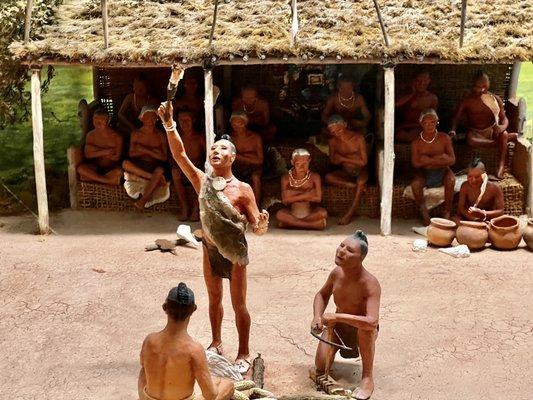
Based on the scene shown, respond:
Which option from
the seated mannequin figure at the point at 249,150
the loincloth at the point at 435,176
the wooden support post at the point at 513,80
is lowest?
the loincloth at the point at 435,176

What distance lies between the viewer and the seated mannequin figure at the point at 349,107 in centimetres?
1108

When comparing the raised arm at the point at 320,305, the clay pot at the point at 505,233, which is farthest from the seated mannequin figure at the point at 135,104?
the raised arm at the point at 320,305

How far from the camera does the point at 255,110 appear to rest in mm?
11289

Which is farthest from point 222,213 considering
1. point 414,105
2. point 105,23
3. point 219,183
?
point 414,105

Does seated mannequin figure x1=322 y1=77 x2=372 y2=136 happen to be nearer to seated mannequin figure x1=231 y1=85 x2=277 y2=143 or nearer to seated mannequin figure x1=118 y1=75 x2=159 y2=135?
seated mannequin figure x1=231 y1=85 x2=277 y2=143

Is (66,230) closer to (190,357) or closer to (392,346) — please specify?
(392,346)

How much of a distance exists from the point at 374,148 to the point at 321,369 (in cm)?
546

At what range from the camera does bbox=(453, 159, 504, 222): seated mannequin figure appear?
32.6ft

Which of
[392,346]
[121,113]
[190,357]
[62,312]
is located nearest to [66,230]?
[121,113]

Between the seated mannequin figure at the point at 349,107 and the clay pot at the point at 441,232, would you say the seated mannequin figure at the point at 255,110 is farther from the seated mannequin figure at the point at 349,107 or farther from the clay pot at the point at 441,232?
the clay pot at the point at 441,232

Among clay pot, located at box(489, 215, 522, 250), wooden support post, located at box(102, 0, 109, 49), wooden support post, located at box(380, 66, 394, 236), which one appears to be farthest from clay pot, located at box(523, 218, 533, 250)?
wooden support post, located at box(102, 0, 109, 49)

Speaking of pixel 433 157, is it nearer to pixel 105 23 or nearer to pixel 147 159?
pixel 147 159

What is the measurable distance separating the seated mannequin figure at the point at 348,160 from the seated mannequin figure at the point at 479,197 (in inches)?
51.1

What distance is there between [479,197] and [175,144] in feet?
16.9
